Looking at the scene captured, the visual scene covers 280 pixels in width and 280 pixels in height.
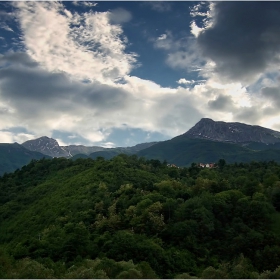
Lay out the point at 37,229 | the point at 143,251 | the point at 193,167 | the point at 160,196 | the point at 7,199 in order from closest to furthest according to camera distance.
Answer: the point at 143,251 → the point at 160,196 → the point at 37,229 → the point at 7,199 → the point at 193,167

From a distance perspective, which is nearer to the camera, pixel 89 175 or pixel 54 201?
pixel 54 201

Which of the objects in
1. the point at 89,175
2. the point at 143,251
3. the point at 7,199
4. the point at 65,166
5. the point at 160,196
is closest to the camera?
the point at 143,251

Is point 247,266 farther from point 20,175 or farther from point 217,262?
point 20,175

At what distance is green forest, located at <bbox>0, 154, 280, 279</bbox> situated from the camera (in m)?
47.2

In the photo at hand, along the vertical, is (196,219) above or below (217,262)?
above

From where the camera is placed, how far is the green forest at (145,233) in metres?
47.2

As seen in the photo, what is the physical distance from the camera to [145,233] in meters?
64.4

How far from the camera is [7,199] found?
12900cm

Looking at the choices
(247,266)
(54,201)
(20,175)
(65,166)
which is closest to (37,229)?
(54,201)

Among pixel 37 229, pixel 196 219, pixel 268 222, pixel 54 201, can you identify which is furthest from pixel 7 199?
pixel 268 222

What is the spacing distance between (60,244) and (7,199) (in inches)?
3082

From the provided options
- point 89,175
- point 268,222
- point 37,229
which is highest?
point 89,175

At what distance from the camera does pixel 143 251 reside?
54.5 m

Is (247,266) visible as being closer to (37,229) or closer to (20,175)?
(37,229)
